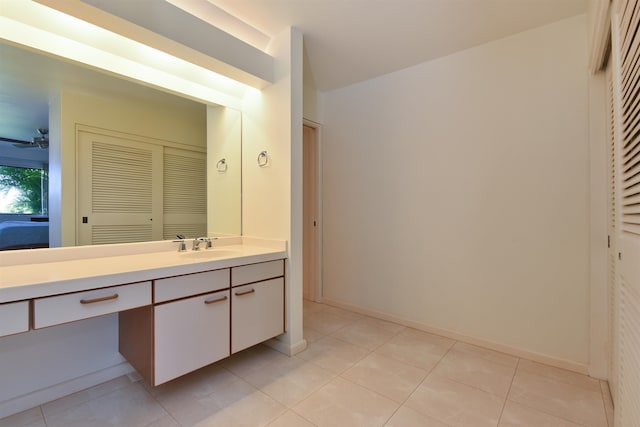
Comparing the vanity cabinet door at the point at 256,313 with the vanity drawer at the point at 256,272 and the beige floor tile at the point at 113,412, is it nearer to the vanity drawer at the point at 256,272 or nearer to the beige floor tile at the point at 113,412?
the vanity drawer at the point at 256,272

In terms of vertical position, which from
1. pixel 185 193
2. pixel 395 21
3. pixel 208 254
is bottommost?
pixel 208 254

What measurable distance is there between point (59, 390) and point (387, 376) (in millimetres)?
1933

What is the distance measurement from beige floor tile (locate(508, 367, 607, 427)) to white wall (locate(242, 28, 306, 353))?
1473 mm

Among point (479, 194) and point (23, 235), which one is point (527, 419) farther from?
point (23, 235)

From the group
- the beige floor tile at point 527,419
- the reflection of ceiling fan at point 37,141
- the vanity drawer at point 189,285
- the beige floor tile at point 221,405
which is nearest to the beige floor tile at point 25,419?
the beige floor tile at point 221,405

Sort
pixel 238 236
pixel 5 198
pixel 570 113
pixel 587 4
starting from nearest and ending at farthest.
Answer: pixel 5 198, pixel 587 4, pixel 570 113, pixel 238 236

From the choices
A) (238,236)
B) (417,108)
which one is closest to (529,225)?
(417,108)

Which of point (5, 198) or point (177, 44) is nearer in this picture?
point (5, 198)

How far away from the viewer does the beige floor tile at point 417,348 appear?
2086mm

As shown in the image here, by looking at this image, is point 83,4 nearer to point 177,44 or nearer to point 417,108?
point 177,44

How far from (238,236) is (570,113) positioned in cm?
263

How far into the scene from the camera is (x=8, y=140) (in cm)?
152

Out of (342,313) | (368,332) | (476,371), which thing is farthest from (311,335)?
(476,371)

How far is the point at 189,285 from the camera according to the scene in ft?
5.25
